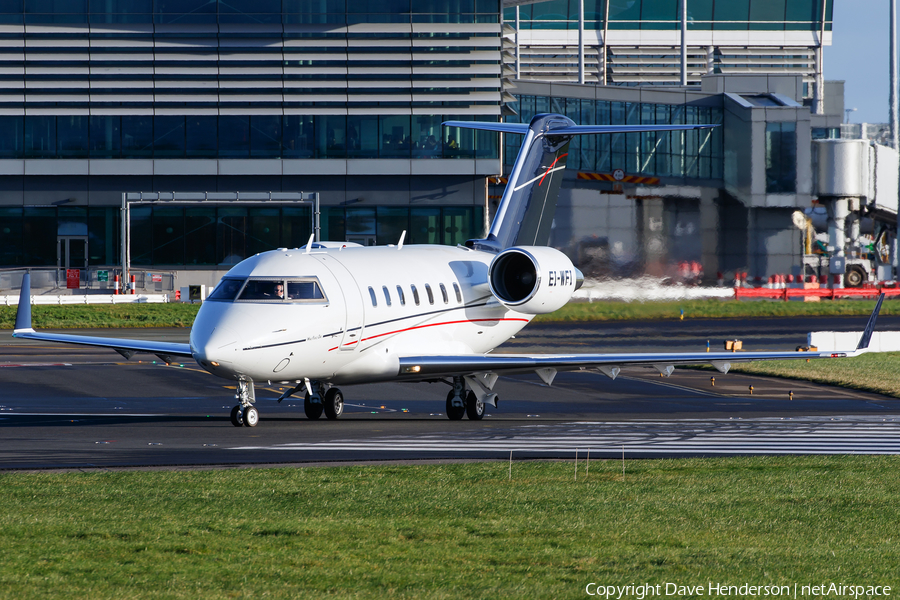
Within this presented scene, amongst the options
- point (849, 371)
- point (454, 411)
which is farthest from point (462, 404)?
point (849, 371)

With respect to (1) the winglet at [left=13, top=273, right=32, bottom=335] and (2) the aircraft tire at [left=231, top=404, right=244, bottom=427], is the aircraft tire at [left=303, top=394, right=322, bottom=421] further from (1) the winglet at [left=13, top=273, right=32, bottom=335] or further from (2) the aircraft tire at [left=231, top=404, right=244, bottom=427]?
(1) the winglet at [left=13, top=273, right=32, bottom=335]

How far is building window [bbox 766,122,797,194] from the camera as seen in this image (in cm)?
6575

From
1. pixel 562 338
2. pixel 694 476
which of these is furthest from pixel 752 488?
pixel 562 338

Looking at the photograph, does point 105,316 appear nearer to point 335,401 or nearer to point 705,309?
point 705,309

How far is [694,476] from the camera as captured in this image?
14.1 metres

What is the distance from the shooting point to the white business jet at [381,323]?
19891 millimetres

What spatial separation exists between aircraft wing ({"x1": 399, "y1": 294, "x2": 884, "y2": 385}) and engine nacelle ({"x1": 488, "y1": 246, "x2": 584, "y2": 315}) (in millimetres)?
2782

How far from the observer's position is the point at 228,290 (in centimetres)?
2042

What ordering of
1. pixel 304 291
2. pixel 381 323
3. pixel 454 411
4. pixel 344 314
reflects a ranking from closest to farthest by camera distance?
pixel 304 291 → pixel 344 314 → pixel 381 323 → pixel 454 411

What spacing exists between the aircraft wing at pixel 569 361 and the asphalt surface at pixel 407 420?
0.98 m

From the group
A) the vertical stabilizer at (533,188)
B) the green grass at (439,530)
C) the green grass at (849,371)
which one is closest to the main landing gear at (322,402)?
the vertical stabilizer at (533,188)

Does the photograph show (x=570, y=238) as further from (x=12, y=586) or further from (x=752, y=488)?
(x=12, y=586)

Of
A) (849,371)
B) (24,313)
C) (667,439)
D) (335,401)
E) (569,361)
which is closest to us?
(667,439)

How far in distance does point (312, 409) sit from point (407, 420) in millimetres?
1833
